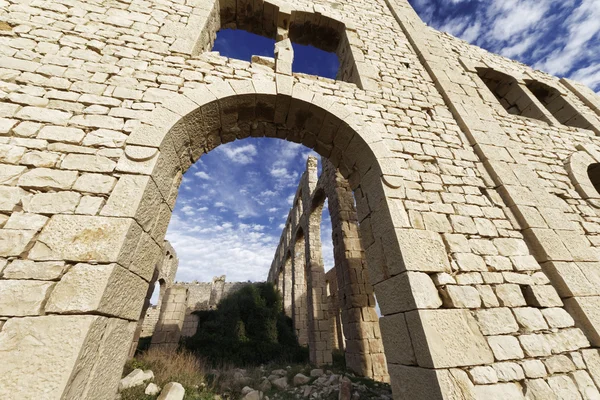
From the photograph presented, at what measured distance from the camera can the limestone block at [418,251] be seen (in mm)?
2498

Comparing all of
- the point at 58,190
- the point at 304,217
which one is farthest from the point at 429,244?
the point at 304,217

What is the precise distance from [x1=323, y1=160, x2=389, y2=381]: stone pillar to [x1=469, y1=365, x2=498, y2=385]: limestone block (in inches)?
172

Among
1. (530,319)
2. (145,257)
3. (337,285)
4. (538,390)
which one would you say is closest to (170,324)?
(337,285)

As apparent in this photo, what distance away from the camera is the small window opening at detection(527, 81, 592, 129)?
19.7 ft

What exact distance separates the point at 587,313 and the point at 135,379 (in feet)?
21.2

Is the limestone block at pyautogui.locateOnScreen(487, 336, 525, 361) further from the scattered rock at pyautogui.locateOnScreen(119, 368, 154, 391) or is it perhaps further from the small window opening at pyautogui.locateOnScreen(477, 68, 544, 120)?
the small window opening at pyautogui.locateOnScreen(477, 68, 544, 120)

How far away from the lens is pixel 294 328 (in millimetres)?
11602

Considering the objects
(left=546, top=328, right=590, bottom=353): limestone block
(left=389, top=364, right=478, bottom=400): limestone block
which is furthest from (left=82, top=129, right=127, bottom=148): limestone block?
(left=546, top=328, right=590, bottom=353): limestone block

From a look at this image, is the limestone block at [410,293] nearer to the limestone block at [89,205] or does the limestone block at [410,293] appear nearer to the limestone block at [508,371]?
the limestone block at [508,371]

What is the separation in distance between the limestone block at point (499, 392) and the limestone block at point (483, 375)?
0.03 metres

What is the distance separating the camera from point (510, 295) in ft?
8.39

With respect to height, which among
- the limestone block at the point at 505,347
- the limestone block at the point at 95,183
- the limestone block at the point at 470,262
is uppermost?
the limestone block at the point at 95,183

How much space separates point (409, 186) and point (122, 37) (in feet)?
14.4

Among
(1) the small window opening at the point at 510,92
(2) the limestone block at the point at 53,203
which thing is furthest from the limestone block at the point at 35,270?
(1) the small window opening at the point at 510,92
